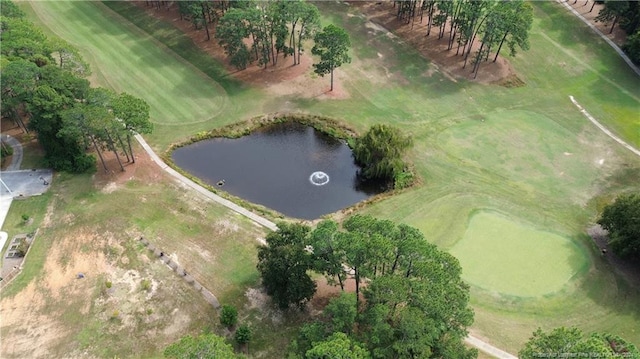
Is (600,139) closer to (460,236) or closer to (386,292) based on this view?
(460,236)

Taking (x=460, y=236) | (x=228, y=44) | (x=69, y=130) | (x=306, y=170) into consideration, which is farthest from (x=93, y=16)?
(x=460, y=236)

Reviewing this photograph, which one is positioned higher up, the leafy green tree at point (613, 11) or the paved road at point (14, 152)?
the leafy green tree at point (613, 11)

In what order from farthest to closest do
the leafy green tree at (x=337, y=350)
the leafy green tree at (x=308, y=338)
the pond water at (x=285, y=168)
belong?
1. the pond water at (x=285, y=168)
2. the leafy green tree at (x=308, y=338)
3. the leafy green tree at (x=337, y=350)

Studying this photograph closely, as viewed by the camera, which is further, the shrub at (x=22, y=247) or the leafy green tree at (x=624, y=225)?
the shrub at (x=22, y=247)

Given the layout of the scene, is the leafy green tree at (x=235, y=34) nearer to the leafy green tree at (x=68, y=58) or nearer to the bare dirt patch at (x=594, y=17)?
the leafy green tree at (x=68, y=58)

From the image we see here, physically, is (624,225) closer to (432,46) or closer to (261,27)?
(432,46)

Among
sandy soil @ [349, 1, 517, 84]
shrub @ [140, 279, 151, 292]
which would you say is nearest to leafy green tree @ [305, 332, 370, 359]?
shrub @ [140, 279, 151, 292]

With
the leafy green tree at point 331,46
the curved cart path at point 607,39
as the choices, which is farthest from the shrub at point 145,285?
the curved cart path at point 607,39
